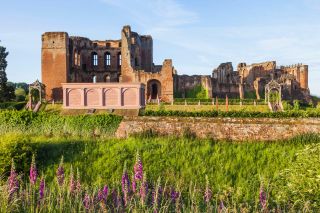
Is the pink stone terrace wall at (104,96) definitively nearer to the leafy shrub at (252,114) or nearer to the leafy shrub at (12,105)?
the leafy shrub at (252,114)

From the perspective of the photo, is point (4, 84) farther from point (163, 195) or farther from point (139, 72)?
point (163, 195)

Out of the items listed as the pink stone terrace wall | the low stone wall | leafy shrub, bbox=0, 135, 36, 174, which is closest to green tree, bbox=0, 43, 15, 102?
the pink stone terrace wall

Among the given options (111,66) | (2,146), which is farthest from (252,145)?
(111,66)

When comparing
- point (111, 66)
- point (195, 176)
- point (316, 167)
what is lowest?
point (195, 176)

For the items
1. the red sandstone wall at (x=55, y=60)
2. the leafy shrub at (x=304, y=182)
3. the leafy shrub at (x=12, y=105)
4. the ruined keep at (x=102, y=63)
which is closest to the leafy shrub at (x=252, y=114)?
the leafy shrub at (x=304, y=182)

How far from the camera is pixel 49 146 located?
1797 centimetres

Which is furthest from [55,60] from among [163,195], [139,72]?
[163,195]

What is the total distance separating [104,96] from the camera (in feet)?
87.8

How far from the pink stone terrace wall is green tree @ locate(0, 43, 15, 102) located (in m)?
20.7

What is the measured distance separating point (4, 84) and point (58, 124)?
26221 millimetres

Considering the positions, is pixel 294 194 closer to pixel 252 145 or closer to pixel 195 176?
pixel 195 176

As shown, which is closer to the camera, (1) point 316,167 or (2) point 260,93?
(1) point 316,167

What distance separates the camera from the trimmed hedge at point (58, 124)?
21516mm

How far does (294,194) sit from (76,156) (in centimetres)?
939
